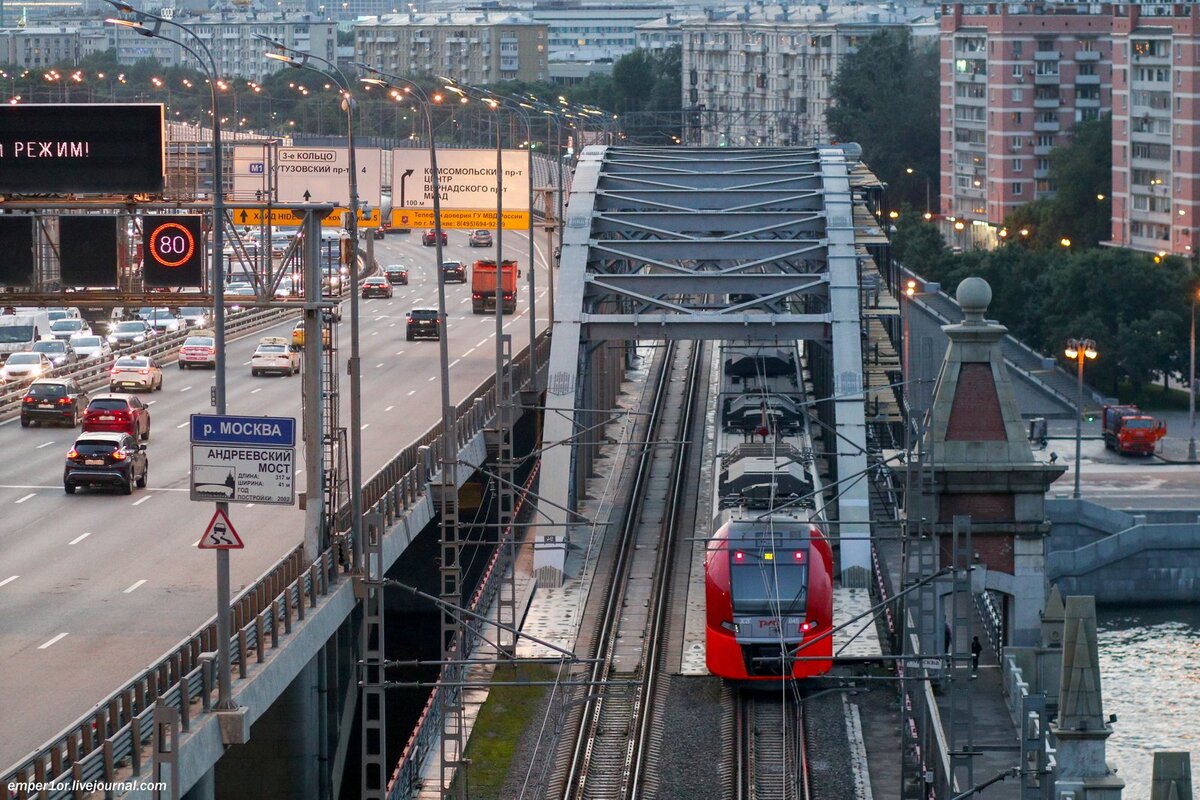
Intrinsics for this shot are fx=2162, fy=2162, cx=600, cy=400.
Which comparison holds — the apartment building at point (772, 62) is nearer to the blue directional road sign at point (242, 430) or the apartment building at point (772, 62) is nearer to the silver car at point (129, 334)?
the silver car at point (129, 334)

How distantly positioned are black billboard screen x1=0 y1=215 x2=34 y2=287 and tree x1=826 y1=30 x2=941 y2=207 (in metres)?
128

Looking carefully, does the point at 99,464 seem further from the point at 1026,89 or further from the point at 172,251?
the point at 1026,89

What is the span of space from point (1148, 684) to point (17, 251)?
33645mm

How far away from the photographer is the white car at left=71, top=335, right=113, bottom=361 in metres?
72.9

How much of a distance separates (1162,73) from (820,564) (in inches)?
3576

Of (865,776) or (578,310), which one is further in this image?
(578,310)

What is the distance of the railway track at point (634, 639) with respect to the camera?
103 ft

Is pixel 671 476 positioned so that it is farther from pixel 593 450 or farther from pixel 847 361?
pixel 847 361

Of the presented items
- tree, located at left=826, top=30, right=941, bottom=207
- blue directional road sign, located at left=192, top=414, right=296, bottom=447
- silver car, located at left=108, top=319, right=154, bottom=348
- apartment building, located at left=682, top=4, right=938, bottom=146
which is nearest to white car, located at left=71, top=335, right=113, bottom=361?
silver car, located at left=108, top=319, right=154, bottom=348

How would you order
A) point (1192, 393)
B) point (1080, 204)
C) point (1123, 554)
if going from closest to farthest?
1. point (1123, 554)
2. point (1192, 393)
3. point (1080, 204)

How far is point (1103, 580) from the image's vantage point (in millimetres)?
67062

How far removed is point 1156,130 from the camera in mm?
119938

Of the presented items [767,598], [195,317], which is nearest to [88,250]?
[767,598]

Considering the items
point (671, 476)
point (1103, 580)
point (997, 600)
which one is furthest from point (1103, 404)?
point (997, 600)
